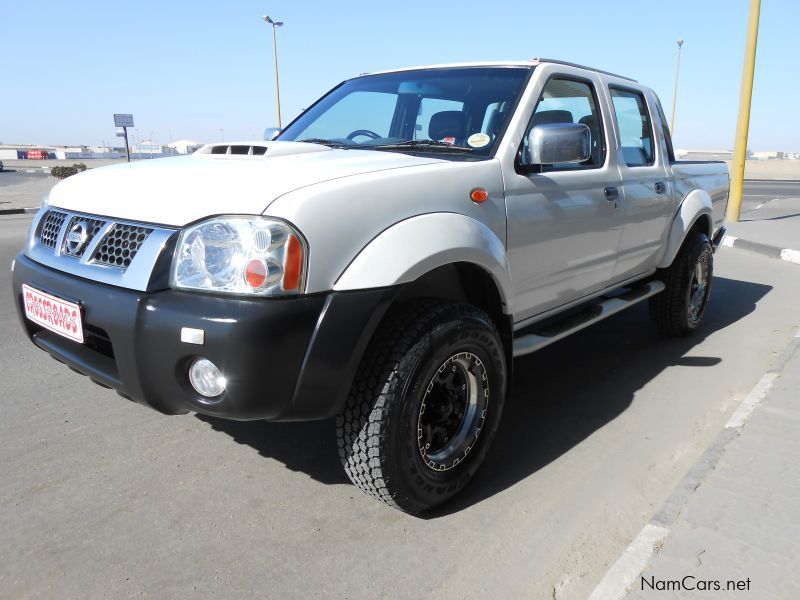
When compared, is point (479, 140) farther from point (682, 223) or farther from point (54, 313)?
point (682, 223)

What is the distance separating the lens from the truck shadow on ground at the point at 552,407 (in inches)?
117

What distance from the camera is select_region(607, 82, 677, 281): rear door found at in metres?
3.96

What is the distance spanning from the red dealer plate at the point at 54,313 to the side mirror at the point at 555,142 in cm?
200

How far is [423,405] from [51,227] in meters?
1.72

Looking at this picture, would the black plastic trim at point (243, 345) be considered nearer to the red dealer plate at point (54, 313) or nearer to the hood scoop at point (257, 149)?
the red dealer plate at point (54, 313)

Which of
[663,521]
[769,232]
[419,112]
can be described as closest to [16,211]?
[419,112]

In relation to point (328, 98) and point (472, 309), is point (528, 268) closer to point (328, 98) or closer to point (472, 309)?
point (472, 309)

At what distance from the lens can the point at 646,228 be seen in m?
4.21

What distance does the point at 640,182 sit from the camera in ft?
13.4

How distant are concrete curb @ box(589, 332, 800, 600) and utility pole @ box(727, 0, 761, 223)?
8.59 metres

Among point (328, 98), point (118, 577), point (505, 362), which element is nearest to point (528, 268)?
point (505, 362)

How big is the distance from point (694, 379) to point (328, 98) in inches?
117

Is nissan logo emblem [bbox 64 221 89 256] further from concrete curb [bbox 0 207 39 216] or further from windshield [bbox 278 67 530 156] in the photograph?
concrete curb [bbox 0 207 39 216]

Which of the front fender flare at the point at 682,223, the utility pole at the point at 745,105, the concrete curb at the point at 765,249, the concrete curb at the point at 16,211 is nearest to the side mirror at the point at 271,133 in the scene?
the front fender flare at the point at 682,223
